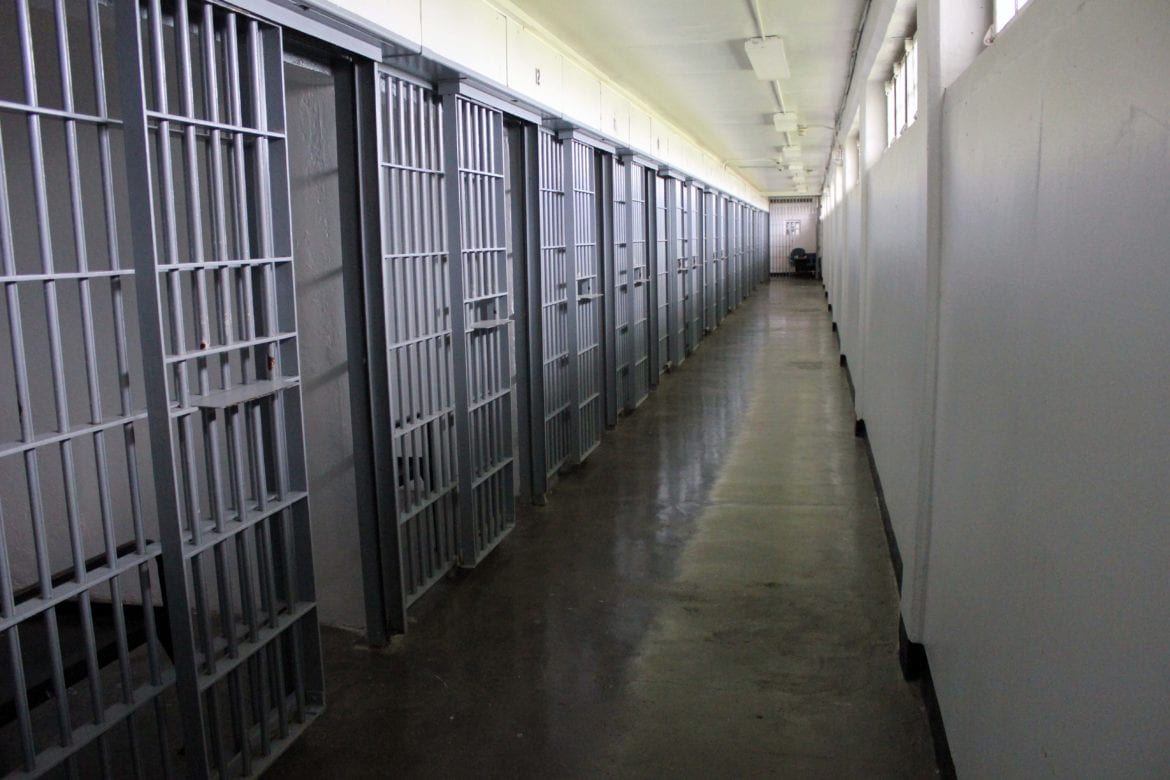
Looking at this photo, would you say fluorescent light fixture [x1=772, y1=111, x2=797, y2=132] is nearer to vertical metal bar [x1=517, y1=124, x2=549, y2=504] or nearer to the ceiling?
the ceiling

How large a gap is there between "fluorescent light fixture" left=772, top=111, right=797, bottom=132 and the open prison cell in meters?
4.79

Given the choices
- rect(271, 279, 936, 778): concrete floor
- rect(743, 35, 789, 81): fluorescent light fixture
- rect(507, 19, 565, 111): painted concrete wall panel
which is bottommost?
rect(271, 279, 936, 778): concrete floor

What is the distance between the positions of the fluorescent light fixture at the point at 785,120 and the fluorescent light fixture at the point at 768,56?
10.7ft

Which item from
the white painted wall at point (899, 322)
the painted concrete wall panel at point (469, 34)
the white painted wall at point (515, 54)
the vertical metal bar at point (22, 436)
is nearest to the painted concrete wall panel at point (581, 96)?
the white painted wall at point (515, 54)

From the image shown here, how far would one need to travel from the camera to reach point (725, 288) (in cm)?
1858

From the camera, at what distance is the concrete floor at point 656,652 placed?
3117 millimetres

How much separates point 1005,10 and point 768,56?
410 centimetres

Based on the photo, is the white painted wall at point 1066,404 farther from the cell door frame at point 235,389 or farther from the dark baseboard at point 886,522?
the cell door frame at point 235,389

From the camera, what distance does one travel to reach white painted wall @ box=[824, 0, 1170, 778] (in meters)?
1.26

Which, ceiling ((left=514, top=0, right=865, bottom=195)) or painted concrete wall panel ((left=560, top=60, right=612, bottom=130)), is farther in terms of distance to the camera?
painted concrete wall panel ((left=560, top=60, right=612, bottom=130))

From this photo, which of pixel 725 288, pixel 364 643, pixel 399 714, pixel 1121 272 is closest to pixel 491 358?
pixel 364 643

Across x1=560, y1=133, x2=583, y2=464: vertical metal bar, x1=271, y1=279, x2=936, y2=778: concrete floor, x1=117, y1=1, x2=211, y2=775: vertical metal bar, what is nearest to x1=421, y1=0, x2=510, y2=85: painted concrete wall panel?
x1=560, y1=133, x2=583, y2=464: vertical metal bar

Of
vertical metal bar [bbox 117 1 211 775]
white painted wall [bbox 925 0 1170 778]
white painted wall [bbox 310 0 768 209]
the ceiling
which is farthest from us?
the ceiling

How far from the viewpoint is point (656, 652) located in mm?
3854
